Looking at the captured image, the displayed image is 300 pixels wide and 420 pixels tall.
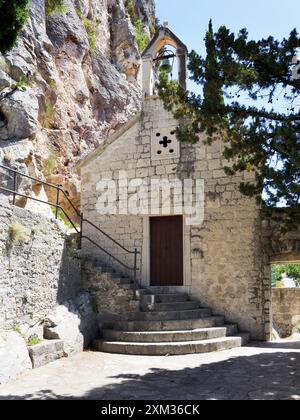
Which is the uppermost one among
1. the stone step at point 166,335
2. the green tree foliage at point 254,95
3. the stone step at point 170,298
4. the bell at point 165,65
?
the bell at point 165,65

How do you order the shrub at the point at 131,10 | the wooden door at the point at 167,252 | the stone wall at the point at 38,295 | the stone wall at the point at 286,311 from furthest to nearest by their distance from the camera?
the shrub at the point at 131,10 → the stone wall at the point at 286,311 → the wooden door at the point at 167,252 → the stone wall at the point at 38,295

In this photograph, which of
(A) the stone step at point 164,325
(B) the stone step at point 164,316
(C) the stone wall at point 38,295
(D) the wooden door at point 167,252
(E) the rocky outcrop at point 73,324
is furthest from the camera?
(D) the wooden door at point 167,252

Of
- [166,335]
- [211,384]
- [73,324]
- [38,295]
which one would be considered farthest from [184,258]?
[211,384]

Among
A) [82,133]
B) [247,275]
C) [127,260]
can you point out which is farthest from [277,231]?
[82,133]

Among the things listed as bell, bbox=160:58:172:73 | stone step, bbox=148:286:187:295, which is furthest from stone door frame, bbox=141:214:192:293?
bell, bbox=160:58:172:73

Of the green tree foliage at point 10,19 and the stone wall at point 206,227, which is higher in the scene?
the green tree foliage at point 10,19

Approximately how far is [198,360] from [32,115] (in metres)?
10.3

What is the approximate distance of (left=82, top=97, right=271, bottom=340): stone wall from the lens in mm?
10062

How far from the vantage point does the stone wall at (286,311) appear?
13527 mm

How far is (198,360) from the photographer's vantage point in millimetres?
7730

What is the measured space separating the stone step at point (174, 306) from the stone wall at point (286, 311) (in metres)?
4.56

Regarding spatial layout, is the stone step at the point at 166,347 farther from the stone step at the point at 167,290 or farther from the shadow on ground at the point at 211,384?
the stone step at the point at 167,290

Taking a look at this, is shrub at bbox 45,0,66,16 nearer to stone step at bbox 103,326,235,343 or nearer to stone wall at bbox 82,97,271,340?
stone wall at bbox 82,97,271,340

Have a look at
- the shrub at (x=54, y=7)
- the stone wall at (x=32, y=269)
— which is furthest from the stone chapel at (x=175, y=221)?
the shrub at (x=54, y=7)
